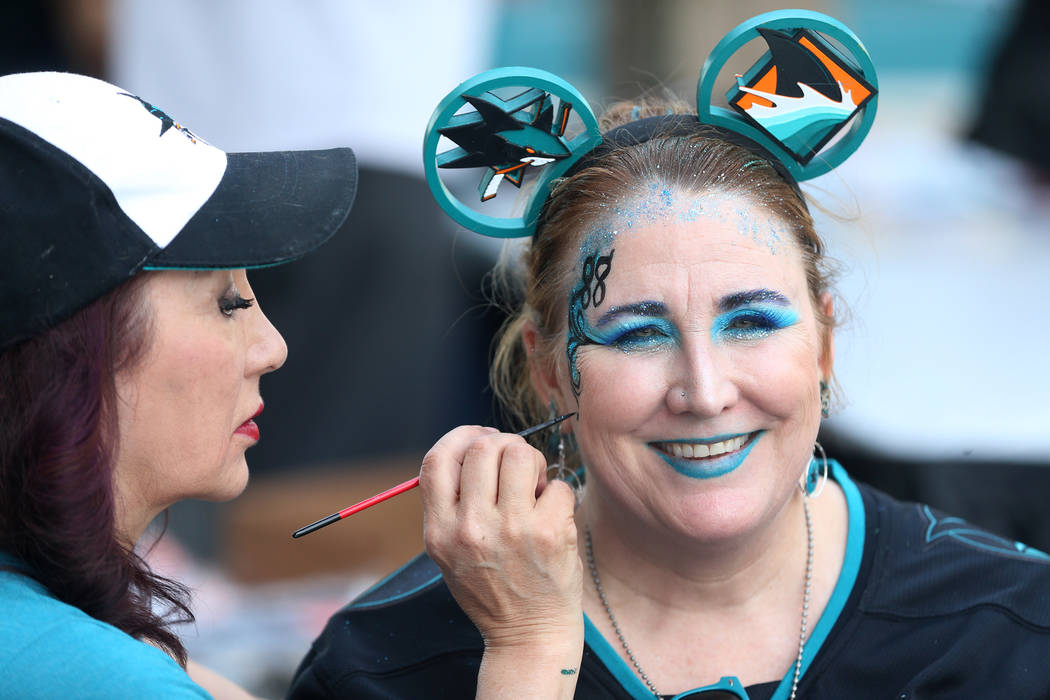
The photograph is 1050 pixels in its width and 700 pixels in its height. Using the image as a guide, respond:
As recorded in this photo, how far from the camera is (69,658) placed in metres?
1.38

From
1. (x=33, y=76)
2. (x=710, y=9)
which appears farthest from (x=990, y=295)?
(x=33, y=76)

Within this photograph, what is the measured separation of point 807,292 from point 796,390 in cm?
21

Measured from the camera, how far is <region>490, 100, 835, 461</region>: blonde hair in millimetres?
1922

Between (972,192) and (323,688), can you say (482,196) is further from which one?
(972,192)

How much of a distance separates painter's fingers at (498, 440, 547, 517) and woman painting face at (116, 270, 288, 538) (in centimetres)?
45

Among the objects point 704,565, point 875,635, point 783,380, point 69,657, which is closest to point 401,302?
point 704,565

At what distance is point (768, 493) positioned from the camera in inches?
73.3

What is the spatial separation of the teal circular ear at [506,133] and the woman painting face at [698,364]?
18 centimetres

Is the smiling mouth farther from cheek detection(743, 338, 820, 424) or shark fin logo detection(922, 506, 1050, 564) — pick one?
shark fin logo detection(922, 506, 1050, 564)

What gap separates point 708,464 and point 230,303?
2.76 ft

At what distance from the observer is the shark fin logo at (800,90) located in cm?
186

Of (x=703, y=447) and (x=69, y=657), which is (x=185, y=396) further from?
(x=703, y=447)

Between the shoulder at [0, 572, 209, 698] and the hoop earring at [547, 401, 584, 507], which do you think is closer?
the shoulder at [0, 572, 209, 698]

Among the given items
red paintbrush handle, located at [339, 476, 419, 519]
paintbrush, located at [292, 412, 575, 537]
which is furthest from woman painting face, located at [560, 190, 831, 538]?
red paintbrush handle, located at [339, 476, 419, 519]
